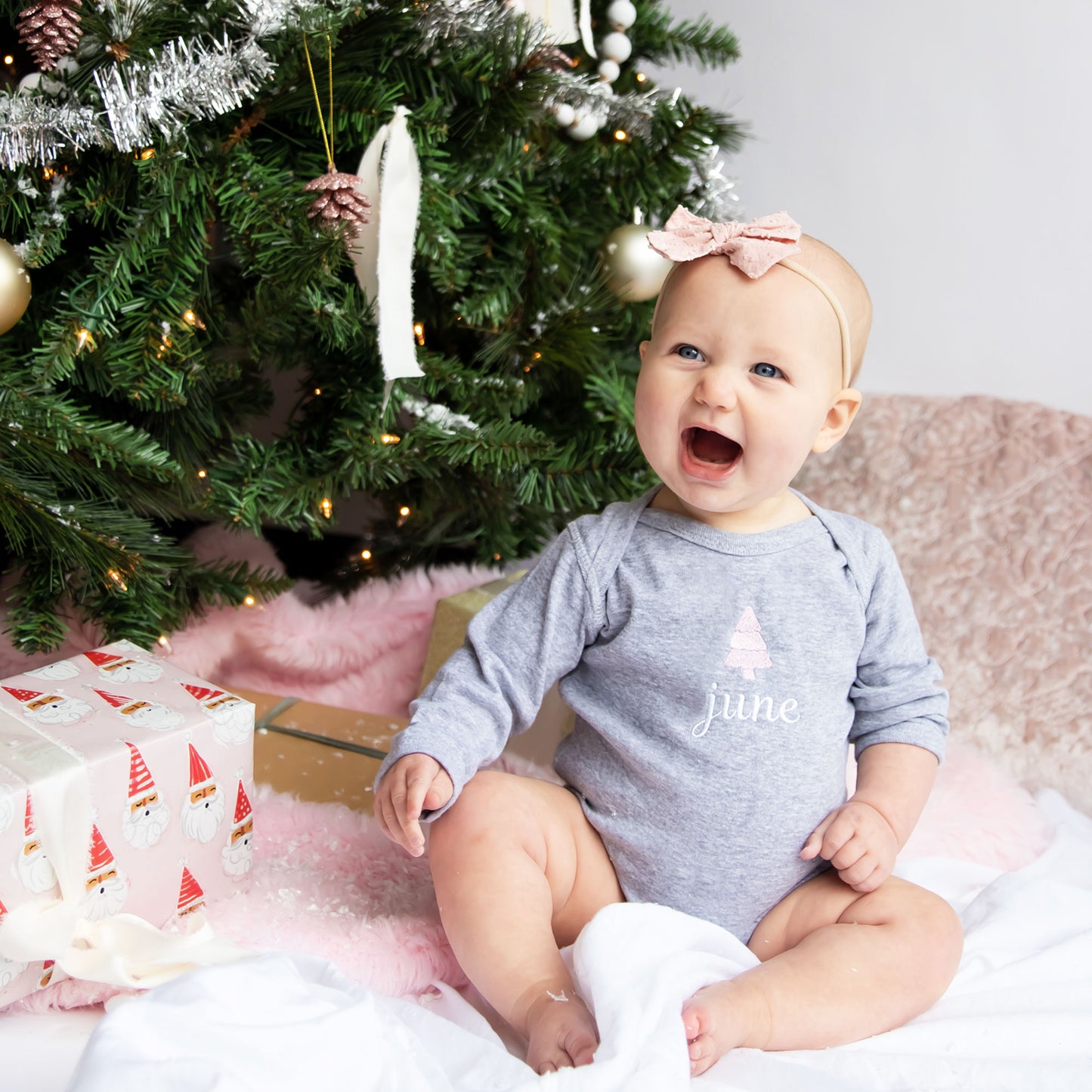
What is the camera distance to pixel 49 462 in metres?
1.10

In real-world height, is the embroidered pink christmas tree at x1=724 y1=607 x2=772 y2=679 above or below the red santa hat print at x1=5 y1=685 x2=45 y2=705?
above

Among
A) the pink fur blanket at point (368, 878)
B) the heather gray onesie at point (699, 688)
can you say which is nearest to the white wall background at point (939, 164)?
the pink fur blanket at point (368, 878)

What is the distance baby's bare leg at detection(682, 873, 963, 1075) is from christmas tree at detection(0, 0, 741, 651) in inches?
21.8

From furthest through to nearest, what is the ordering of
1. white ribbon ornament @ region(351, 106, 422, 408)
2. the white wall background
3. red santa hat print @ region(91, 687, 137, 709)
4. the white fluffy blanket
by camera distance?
the white wall background → white ribbon ornament @ region(351, 106, 422, 408) → red santa hat print @ region(91, 687, 137, 709) → the white fluffy blanket

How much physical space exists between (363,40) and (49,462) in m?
0.52

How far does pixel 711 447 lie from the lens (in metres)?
0.91

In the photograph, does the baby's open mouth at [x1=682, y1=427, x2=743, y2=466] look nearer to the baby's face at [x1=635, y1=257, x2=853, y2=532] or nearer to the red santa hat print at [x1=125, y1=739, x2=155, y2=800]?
the baby's face at [x1=635, y1=257, x2=853, y2=532]

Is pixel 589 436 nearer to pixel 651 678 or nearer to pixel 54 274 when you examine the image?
pixel 651 678

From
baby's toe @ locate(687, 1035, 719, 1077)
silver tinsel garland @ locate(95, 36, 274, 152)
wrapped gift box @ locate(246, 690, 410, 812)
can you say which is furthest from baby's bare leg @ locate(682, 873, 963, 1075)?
silver tinsel garland @ locate(95, 36, 274, 152)

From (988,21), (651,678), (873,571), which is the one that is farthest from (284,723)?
(988,21)

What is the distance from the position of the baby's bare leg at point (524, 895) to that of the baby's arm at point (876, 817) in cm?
19

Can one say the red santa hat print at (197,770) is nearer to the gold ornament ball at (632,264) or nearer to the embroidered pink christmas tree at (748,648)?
the embroidered pink christmas tree at (748,648)

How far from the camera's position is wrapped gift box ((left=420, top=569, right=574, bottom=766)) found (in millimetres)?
1262

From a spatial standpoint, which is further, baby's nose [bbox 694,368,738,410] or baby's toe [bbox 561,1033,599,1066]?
baby's nose [bbox 694,368,738,410]
